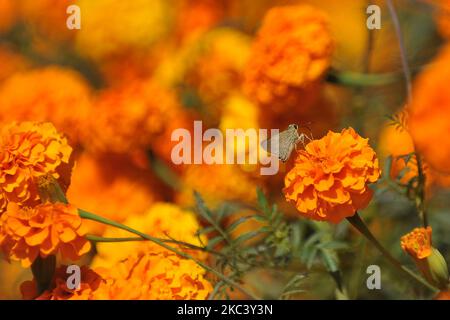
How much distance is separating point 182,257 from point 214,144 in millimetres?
333

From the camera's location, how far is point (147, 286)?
0.80 meters

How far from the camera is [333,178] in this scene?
707 millimetres

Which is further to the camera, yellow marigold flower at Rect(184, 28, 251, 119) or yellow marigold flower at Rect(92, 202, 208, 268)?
yellow marigold flower at Rect(184, 28, 251, 119)

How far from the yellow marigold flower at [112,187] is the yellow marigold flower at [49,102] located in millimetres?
58

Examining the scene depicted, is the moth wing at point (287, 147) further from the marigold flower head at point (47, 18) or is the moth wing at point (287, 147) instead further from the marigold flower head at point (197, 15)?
the marigold flower head at point (47, 18)

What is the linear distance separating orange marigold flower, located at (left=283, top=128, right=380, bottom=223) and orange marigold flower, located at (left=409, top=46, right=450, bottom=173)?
137mm

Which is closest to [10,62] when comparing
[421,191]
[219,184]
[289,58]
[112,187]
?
[112,187]

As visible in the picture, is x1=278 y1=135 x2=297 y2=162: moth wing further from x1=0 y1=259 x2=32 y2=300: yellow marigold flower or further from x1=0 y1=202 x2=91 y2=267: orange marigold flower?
x1=0 y1=259 x2=32 y2=300: yellow marigold flower

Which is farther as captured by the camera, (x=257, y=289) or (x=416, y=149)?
(x=257, y=289)

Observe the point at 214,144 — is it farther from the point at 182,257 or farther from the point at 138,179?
the point at 182,257

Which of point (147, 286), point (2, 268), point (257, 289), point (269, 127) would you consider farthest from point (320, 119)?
point (2, 268)

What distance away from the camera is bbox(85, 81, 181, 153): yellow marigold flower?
1.16m

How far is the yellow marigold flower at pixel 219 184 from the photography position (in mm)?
1086

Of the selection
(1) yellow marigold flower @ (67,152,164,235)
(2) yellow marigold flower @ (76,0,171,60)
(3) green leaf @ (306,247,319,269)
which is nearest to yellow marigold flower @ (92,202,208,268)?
(3) green leaf @ (306,247,319,269)
